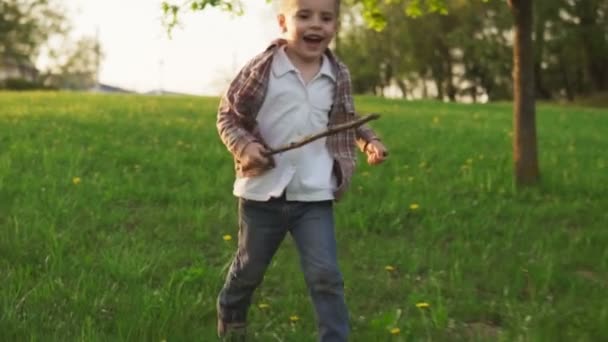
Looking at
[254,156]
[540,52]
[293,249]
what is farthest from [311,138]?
[540,52]

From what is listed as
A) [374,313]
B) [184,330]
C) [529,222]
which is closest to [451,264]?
[374,313]

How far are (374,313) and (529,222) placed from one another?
2483 mm

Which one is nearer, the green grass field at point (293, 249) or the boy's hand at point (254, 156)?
the boy's hand at point (254, 156)

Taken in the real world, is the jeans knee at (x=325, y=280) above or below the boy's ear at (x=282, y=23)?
below

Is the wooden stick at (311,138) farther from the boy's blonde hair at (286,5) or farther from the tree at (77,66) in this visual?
the tree at (77,66)

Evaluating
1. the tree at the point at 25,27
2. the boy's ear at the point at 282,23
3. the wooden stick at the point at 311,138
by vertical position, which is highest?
the tree at the point at 25,27

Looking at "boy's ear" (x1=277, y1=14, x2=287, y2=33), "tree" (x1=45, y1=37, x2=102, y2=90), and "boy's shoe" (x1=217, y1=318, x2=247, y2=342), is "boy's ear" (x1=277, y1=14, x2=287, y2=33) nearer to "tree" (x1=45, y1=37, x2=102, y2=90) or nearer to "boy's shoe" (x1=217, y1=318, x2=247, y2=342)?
"boy's shoe" (x1=217, y1=318, x2=247, y2=342)

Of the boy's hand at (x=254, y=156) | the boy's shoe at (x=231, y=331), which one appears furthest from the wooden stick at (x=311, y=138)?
the boy's shoe at (x=231, y=331)

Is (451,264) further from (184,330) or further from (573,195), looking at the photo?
(573,195)

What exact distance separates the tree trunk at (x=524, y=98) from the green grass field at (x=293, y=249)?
0.24 meters

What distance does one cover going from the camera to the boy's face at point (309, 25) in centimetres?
324

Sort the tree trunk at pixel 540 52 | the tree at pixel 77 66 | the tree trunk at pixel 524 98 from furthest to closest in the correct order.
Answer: the tree at pixel 77 66 < the tree trunk at pixel 540 52 < the tree trunk at pixel 524 98

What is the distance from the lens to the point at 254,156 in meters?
3.16

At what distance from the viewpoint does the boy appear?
330 cm
